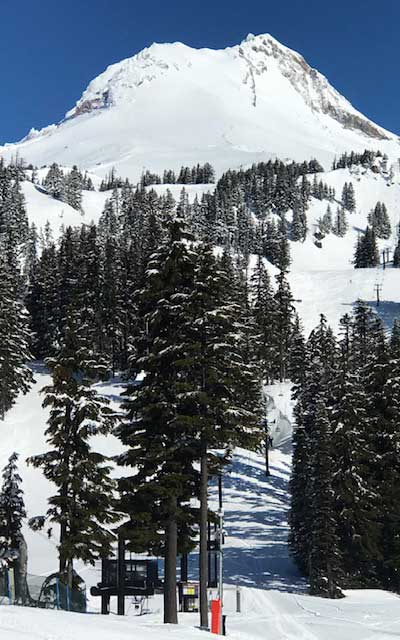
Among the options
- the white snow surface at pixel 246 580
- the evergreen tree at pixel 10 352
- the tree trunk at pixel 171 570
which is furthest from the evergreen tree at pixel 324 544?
the evergreen tree at pixel 10 352

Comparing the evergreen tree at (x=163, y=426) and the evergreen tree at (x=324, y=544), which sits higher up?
the evergreen tree at (x=163, y=426)

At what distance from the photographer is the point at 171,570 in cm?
2528

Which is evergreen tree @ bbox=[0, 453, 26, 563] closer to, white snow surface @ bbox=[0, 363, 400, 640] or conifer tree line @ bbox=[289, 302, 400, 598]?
white snow surface @ bbox=[0, 363, 400, 640]

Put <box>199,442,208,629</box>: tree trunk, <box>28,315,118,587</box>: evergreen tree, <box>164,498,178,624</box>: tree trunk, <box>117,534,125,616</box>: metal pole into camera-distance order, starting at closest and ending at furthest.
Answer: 1. <box>164,498,178,624</box>: tree trunk
2. <box>199,442,208,629</box>: tree trunk
3. <box>28,315,118,587</box>: evergreen tree
4. <box>117,534,125,616</box>: metal pole

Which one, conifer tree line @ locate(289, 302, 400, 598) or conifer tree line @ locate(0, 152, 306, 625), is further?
conifer tree line @ locate(289, 302, 400, 598)

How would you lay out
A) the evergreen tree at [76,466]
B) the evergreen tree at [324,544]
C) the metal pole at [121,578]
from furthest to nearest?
the evergreen tree at [324,544] → the metal pole at [121,578] → the evergreen tree at [76,466]

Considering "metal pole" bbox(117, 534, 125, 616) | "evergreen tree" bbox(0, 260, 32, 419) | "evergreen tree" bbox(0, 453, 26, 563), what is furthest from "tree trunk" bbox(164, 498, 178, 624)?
"evergreen tree" bbox(0, 260, 32, 419)

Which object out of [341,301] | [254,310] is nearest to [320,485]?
[254,310]

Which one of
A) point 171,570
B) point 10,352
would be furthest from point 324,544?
point 10,352

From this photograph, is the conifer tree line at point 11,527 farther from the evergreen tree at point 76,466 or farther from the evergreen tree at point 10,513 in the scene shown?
the evergreen tree at point 76,466

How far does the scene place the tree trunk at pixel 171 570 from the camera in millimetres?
25109

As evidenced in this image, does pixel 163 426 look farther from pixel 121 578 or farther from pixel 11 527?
pixel 11 527

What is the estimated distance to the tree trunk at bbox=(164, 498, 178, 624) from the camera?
2511 centimetres

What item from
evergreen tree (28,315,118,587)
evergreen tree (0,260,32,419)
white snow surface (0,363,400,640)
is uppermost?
evergreen tree (0,260,32,419)
